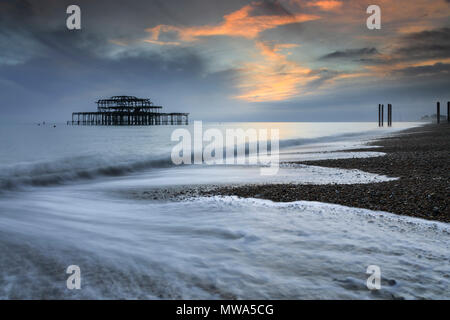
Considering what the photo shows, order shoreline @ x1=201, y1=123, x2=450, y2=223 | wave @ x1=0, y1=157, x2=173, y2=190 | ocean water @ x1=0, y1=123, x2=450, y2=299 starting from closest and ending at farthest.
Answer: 1. ocean water @ x1=0, y1=123, x2=450, y2=299
2. shoreline @ x1=201, y1=123, x2=450, y2=223
3. wave @ x1=0, y1=157, x2=173, y2=190

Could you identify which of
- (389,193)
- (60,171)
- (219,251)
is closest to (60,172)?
(60,171)

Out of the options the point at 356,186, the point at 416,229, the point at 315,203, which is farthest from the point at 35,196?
the point at 416,229

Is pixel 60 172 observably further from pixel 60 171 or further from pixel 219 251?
pixel 219 251

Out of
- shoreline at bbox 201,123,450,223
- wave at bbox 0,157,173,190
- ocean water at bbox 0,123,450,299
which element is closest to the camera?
ocean water at bbox 0,123,450,299

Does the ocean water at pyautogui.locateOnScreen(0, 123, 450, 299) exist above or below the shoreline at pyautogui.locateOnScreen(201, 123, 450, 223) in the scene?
below

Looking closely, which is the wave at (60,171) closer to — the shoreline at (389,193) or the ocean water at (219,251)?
the ocean water at (219,251)

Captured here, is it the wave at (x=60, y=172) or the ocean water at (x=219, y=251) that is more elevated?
→ the wave at (x=60, y=172)

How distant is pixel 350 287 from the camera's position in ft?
8.47

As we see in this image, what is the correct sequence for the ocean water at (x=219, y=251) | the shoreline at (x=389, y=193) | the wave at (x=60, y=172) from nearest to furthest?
the ocean water at (x=219, y=251) < the shoreline at (x=389, y=193) < the wave at (x=60, y=172)

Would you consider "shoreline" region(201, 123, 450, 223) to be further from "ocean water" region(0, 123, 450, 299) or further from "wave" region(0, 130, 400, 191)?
"wave" region(0, 130, 400, 191)

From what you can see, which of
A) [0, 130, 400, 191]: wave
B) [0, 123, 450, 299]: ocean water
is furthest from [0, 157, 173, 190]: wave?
[0, 123, 450, 299]: ocean water

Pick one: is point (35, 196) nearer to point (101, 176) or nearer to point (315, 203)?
point (101, 176)

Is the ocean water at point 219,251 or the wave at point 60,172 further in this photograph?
the wave at point 60,172

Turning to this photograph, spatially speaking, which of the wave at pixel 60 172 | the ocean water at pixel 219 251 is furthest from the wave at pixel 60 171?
the ocean water at pixel 219 251
